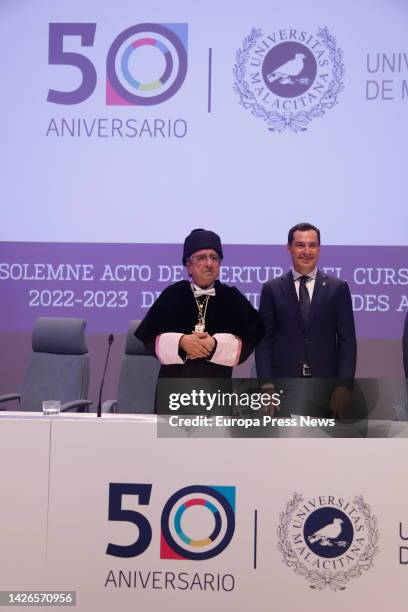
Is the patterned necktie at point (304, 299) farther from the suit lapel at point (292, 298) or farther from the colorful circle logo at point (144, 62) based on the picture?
the colorful circle logo at point (144, 62)

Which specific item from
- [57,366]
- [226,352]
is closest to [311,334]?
[226,352]

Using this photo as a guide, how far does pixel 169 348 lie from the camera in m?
3.01

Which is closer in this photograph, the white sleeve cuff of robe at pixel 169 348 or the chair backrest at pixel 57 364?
the white sleeve cuff of robe at pixel 169 348

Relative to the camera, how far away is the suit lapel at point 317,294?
319cm

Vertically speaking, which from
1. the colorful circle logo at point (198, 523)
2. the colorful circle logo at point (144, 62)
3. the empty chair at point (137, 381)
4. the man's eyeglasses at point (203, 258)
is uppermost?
the colorful circle logo at point (144, 62)

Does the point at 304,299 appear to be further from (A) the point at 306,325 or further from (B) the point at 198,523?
(B) the point at 198,523

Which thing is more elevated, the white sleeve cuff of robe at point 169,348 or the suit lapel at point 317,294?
the suit lapel at point 317,294

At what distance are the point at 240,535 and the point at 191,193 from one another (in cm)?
300

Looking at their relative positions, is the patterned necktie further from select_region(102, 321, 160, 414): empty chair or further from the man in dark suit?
select_region(102, 321, 160, 414): empty chair

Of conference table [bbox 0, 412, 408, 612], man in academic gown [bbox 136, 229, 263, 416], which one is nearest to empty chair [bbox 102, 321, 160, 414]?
man in academic gown [bbox 136, 229, 263, 416]

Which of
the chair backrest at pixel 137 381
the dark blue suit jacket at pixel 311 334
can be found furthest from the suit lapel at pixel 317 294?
the chair backrest at pixel 137 381

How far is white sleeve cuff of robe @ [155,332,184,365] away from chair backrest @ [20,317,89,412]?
1.62 m

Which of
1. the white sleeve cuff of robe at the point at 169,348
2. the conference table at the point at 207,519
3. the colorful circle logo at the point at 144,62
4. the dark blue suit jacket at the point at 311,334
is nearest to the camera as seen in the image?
the conference table at the point at 207,519

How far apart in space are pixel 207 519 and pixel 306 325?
0.93 m
